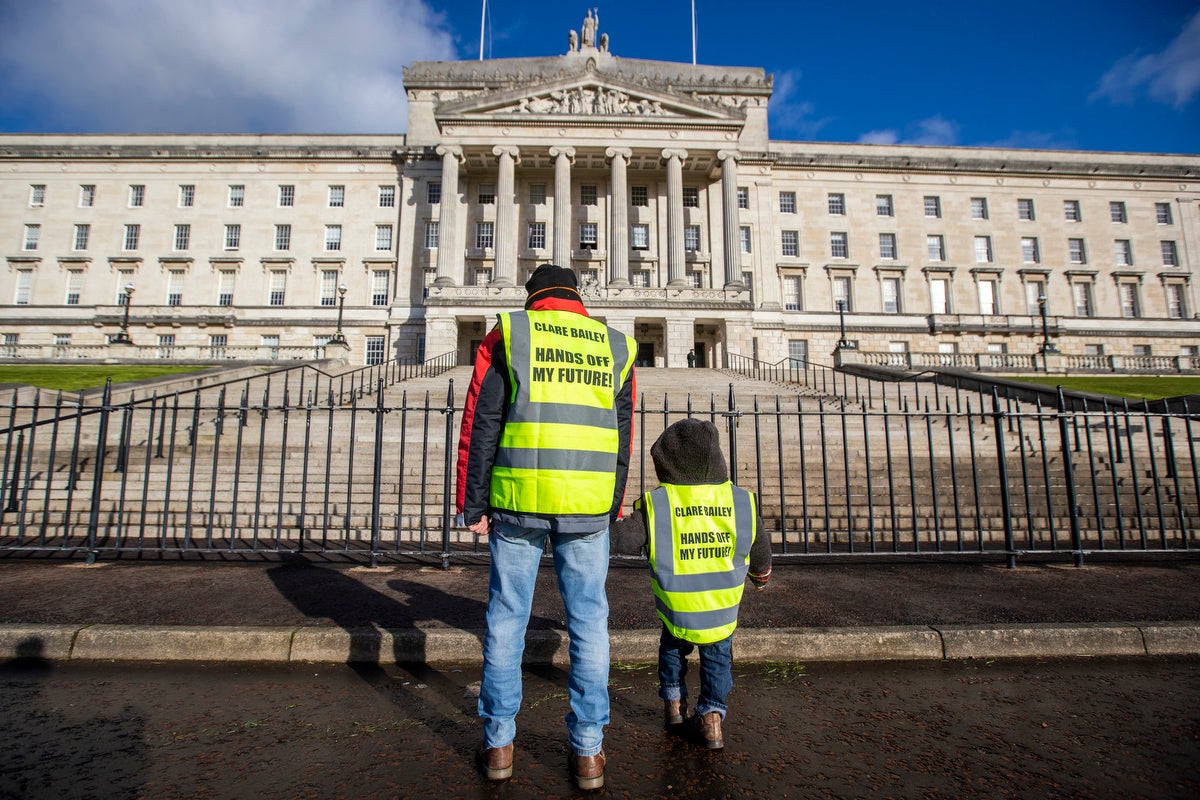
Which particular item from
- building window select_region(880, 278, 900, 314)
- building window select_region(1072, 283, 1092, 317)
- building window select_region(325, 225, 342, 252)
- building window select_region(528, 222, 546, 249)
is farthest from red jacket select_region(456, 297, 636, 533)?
building window select_region(1072, 283, 1092, 317)

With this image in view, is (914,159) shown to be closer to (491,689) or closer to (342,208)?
(342,208)

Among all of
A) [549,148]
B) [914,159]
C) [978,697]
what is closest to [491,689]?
[978,697]

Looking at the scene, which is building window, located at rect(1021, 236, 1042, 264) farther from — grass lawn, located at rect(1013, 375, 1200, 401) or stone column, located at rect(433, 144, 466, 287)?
stone column, located at rect(433, 144, 466, 287)

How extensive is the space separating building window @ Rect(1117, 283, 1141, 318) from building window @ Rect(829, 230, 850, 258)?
2042 cm

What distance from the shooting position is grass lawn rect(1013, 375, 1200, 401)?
65.1 ft

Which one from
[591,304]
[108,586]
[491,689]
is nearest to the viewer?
[491,689]

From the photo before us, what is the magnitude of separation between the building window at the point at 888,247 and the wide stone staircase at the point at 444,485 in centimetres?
3213

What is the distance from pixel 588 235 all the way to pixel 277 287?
21808 mm

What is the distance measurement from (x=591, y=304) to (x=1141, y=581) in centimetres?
2681

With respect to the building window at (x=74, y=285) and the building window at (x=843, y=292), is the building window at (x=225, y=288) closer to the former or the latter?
the building window at (x=74, y=285)

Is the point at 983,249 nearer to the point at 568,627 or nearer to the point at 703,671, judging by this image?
the point at 703,671

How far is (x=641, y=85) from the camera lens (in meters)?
35.1

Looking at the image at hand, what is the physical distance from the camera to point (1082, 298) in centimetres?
4066

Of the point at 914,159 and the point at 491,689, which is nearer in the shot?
the point at 491,689
